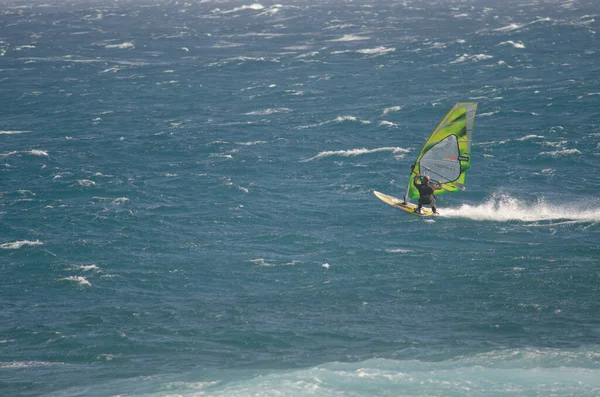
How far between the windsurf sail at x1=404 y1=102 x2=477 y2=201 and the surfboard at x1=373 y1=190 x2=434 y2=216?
1.47 m

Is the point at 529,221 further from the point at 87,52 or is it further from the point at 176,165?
the point at 87,52

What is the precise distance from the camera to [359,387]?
2984 centimetres

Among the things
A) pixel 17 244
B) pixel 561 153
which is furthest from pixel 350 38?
pixel 17 244

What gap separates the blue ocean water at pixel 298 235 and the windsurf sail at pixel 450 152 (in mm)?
3141

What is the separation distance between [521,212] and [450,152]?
7551 millimetres

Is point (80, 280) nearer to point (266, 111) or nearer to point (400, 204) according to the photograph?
point (400, 204)

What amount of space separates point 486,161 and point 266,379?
1469 inches

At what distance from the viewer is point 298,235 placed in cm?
5053

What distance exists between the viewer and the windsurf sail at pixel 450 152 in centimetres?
4688

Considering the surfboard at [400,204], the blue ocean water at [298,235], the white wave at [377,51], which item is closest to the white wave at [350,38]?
the white wave at [377,51]

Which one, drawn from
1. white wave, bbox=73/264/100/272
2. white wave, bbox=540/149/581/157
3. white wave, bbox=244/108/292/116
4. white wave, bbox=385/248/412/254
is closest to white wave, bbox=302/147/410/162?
white wave, bbox=540/149/581/157

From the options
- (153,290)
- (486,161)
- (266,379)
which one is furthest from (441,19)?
(266,379)

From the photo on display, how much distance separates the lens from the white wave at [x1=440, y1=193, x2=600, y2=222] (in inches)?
2000

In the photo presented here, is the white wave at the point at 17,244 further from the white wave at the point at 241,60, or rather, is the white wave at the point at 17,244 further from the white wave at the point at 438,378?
the white wave at the point at 241,60
